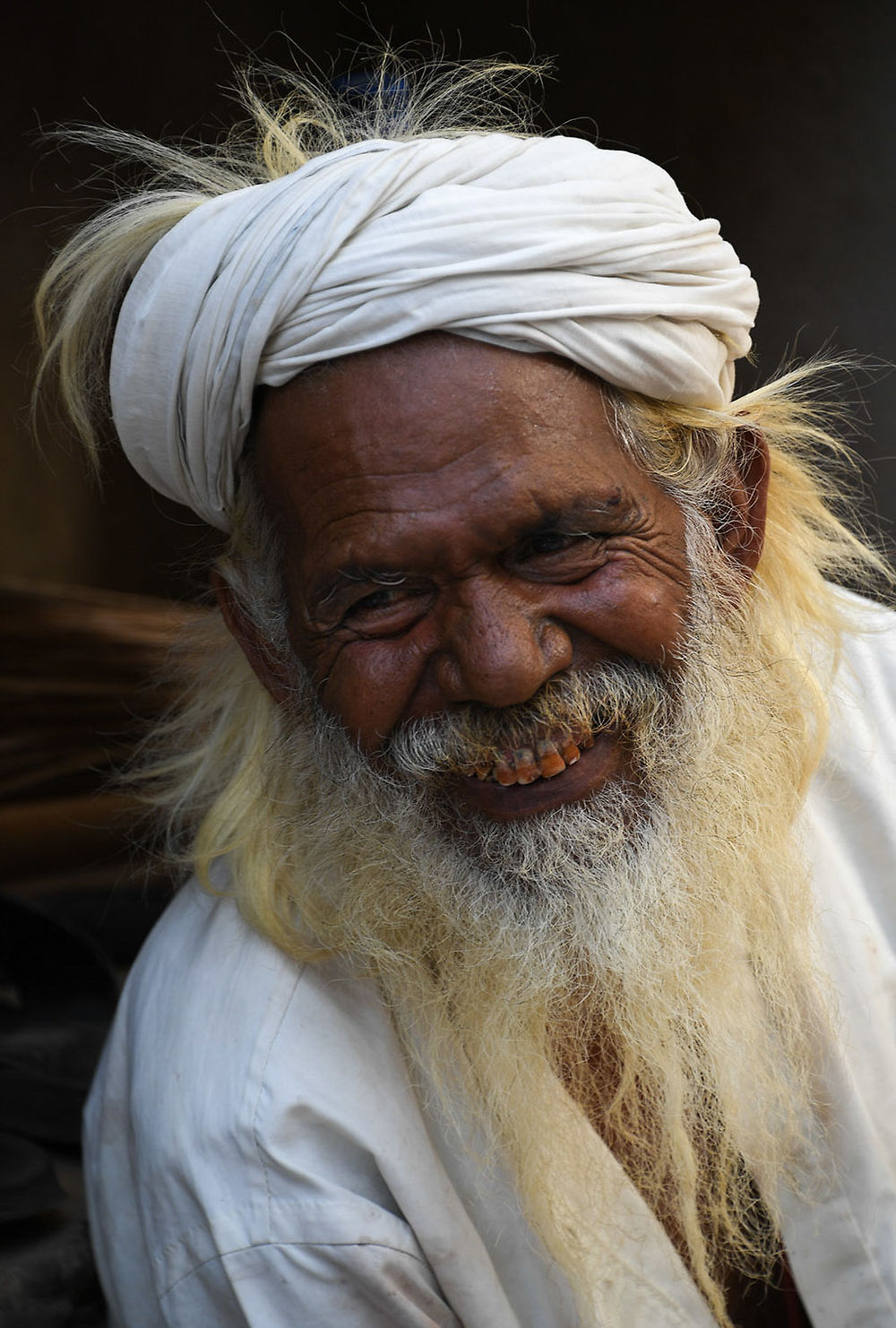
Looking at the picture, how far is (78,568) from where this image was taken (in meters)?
3.91

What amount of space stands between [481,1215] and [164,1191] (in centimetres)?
45

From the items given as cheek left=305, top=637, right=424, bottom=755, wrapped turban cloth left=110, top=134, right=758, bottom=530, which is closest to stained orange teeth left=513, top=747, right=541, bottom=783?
cheek left=305, top=637, right=424, bottom=755

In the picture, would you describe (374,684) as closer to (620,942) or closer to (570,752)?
(570,752)

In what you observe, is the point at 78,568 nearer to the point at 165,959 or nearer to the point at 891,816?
the point at 165,959

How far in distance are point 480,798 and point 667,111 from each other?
2.47 m

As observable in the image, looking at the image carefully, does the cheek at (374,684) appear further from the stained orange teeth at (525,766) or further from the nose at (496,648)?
the stained orange teeth at (525,766)

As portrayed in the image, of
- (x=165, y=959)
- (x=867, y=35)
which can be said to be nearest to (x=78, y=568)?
(x=165, y=959)

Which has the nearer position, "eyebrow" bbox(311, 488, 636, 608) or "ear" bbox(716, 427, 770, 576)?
"eyebrow" bbox(311, 488, 636, 608)

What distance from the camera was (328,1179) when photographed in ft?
5.37

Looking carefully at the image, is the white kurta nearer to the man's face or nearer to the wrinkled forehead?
the man's face

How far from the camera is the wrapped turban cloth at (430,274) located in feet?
5.19

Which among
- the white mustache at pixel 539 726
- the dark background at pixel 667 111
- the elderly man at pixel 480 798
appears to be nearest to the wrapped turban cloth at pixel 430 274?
the elderly man at pixel 480 798

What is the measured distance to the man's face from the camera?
1575 mm

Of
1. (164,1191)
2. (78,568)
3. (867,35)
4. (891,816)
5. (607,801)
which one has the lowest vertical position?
(78,568)
